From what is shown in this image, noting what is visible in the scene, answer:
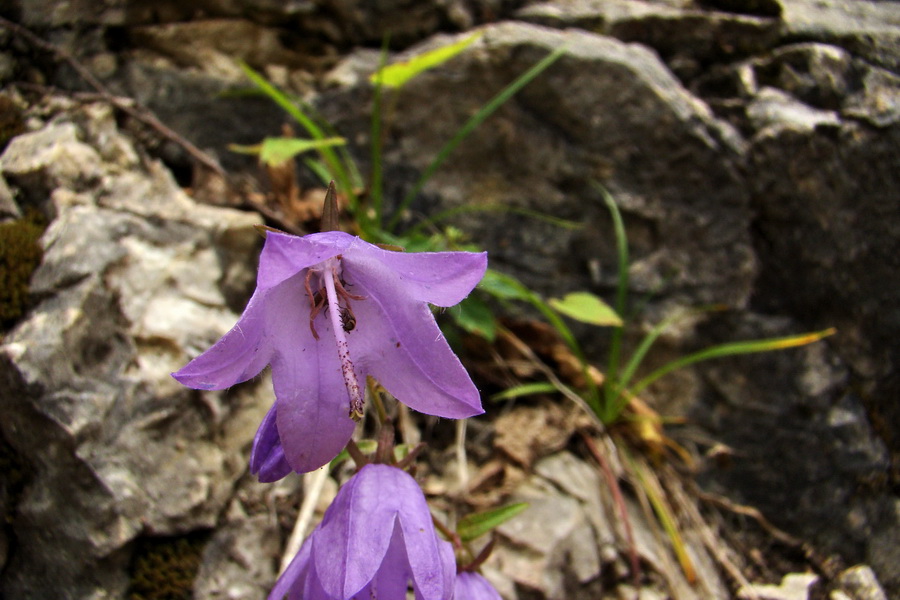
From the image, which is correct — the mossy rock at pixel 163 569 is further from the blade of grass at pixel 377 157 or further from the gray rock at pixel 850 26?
the gray rock at pixel 850 26

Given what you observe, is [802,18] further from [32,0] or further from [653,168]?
[32,0]

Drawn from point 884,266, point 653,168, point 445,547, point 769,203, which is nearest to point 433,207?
point 653,168

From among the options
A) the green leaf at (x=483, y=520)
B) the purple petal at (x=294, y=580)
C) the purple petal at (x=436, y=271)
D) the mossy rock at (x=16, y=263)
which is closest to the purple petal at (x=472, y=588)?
the green leaf at (x=483, y=520)

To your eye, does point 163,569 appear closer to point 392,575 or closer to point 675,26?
point 392,575

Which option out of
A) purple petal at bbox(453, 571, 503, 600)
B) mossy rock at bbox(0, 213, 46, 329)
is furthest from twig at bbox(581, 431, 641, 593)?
mossy rock at bbox(0, 213, 46, 329)

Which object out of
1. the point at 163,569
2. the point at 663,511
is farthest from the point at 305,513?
the point at 663,511

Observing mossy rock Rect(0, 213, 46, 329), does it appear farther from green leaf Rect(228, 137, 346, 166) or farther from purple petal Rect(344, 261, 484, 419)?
purple petal Rect(344, 261, 484, 419)
